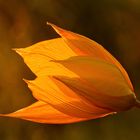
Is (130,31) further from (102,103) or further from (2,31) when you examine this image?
(102,103)

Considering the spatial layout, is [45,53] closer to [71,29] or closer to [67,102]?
[67,102]

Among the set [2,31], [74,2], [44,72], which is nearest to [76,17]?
[74,2]

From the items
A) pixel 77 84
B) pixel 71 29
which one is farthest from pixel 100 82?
pixel 71 29

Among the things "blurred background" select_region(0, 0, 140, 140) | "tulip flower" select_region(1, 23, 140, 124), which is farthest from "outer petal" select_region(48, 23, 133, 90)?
Answer: "blurred background" select_region(0, 0, 140, 140)

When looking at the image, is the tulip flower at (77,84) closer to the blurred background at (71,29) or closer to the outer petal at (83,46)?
the outer petal at (83,46)

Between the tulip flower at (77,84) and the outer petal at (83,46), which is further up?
the outer petal at (83,46)

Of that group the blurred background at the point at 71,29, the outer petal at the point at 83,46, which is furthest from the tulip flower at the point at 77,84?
the blurred background at the point at 71,29
